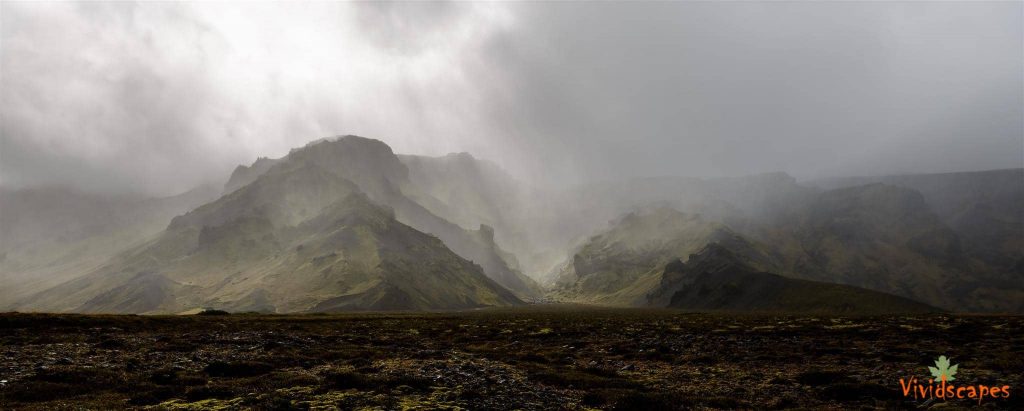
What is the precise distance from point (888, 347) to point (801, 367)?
42.6 feet

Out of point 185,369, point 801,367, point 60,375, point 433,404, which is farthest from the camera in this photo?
point 801,367

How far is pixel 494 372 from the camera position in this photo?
26266mm

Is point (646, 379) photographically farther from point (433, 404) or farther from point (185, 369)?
point (185, 369)

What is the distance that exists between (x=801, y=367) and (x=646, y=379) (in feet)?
34.7

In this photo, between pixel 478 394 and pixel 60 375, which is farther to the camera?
pixel 60 375

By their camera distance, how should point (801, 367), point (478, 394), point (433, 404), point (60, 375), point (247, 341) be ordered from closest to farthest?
1. point (433, 404)
2. point (478, 394)
3. point (60, 375)
4. point (801, 367)
5. point (247, 341)

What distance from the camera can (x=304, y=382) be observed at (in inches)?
867

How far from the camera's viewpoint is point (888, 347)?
35406mm

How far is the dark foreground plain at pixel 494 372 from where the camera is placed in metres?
18.3

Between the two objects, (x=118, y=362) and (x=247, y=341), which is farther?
(x=247, y=341)

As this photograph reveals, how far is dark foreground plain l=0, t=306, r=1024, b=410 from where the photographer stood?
18266 mm

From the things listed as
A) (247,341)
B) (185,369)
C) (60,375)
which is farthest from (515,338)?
(60,375)

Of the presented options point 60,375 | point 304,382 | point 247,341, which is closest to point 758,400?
point 304,382

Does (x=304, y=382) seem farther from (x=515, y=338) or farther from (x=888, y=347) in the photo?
(x=888, y=347)
